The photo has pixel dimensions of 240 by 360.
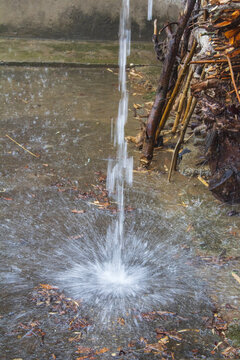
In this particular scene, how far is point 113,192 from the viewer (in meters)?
3.93

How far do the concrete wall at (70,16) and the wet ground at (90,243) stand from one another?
11.4ft

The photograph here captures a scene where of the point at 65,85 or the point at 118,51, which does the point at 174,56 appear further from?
the point at 118,51

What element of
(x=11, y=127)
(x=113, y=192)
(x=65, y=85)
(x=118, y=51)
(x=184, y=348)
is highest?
(x=118, y=51)

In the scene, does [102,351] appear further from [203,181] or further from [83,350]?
[203,181]

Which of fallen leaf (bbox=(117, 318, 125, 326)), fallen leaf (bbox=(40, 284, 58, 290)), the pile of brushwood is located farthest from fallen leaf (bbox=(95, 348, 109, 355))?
the pile of brushwood

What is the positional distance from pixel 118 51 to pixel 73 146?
4420 millimetres

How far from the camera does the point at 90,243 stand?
3.16 m

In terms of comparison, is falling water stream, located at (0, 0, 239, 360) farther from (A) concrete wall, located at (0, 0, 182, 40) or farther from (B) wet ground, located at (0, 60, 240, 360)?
(A) concrete wall, located at (0, 0, 182, 40)

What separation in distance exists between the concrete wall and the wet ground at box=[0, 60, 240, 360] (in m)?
3.48

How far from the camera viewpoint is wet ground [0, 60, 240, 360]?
7.34 feet

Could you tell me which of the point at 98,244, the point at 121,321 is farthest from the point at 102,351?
the point at 98,244

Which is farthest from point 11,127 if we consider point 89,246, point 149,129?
point 89,246

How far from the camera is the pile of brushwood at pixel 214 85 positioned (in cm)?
290

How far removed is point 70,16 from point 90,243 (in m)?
6.59
